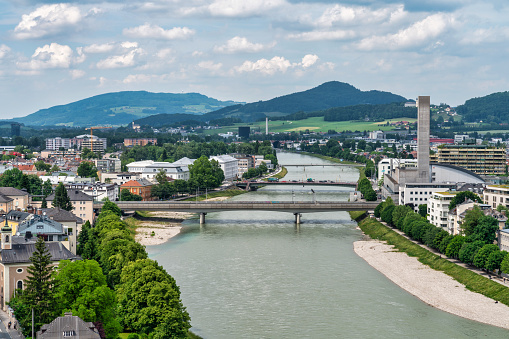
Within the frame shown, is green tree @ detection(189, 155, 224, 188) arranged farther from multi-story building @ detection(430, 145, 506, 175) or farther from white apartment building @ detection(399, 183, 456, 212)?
white apartment building @ detection(399, 183, 456, 212)

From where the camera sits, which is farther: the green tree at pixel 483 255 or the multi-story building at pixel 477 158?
the multi-story building at pixel 477 158

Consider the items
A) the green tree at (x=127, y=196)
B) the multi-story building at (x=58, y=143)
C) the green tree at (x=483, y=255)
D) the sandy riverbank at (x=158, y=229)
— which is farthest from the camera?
the multi-story building at (x=58, y=143)

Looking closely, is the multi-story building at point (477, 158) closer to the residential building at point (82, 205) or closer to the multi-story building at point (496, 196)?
the multi-story building at point (496, 196)

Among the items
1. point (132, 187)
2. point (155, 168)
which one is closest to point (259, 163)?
point (155, 168)

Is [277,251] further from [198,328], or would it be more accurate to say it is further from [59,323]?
[59,323]

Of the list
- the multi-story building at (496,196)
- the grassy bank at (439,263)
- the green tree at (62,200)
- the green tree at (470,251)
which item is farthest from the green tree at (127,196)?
the green tree at (470,251)

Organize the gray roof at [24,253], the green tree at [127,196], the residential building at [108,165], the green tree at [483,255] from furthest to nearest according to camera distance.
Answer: the residential building at [108,165], the green tree at [127,196], the green tree at [483,255], the gray roof at [24,253]
